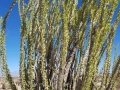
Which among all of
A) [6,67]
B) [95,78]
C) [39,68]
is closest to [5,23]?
[6,67]

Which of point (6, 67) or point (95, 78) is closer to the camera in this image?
point (95, 78)

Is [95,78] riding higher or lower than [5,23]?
lower

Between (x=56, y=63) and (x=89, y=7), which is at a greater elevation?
(x=89, y=7)

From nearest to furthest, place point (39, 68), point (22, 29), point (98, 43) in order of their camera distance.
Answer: point (98, 43) → point (39, 68) → point (22, 29)

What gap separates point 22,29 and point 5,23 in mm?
413

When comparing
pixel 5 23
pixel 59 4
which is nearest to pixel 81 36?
pixel 59 4

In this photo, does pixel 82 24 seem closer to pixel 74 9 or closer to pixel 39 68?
pixel 74 9

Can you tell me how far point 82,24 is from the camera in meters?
3.96

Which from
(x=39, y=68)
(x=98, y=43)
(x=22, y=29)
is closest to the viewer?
(x=98, y=43)

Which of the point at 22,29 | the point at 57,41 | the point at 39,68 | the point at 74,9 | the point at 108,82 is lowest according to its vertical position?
the point at 108,82

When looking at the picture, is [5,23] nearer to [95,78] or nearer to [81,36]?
[81,36]

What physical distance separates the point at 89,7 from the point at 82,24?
1.07 feet

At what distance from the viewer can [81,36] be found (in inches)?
154

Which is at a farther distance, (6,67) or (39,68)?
(6,67)
